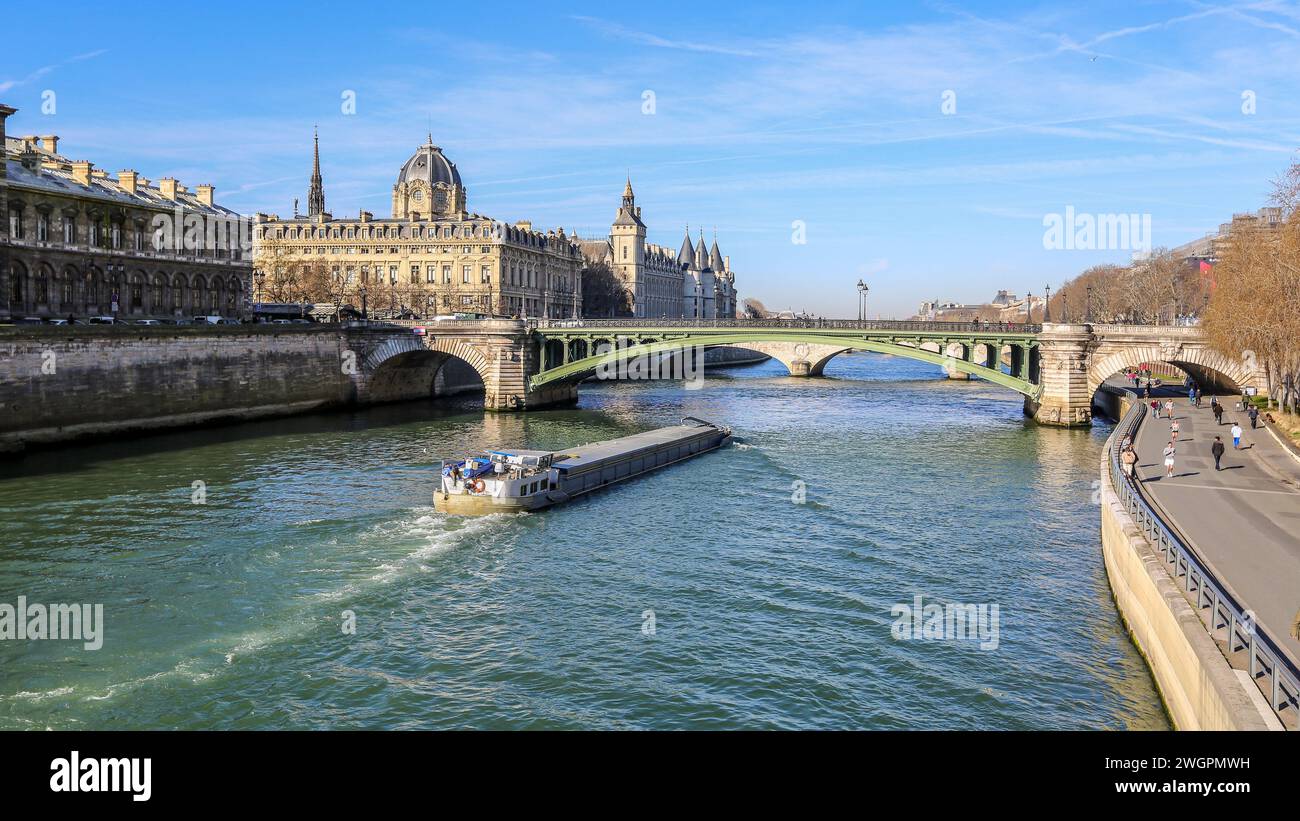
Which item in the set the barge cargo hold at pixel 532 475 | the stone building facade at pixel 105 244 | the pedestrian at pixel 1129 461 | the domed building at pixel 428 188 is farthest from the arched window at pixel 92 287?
the domed building at pixel 428 188

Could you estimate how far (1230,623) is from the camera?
1309 centimetres

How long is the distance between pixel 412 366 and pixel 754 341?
21.8 meters

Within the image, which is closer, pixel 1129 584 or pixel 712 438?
pixel 1129 584

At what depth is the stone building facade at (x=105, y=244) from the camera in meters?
50.9

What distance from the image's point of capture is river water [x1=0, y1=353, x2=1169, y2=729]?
16.1 metres

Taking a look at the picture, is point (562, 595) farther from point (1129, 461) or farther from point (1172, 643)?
point (1129, 461)

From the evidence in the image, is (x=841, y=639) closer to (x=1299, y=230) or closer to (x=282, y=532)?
(x=282, y=532)

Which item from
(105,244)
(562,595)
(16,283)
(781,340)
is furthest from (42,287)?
(562,595)

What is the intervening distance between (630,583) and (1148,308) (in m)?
85.5

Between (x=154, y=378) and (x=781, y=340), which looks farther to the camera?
(x=781, y=340)

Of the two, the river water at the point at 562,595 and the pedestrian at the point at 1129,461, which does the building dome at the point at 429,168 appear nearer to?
the river water at the point at 562,595

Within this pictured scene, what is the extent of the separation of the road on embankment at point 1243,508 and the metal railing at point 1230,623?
1.41ft

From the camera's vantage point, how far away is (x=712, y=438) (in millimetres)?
46281
